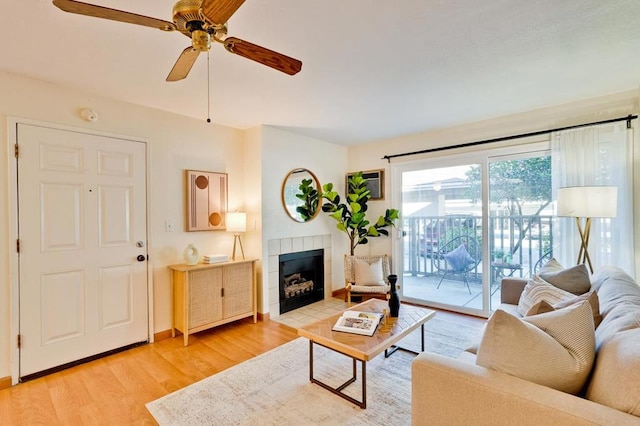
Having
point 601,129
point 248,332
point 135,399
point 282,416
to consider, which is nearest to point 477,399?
point 282,416

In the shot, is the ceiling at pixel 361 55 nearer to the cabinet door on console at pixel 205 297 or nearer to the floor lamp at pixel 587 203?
the floor lamp at pixel 587 203

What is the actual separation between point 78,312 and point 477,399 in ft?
10.3

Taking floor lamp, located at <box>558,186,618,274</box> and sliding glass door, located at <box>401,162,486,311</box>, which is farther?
sliding glass door, located at <box>401,162,486,311</box>

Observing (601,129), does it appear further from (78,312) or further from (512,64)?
(78,312)

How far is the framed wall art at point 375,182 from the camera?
15.1ft

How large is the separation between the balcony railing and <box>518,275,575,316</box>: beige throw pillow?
1.32 m

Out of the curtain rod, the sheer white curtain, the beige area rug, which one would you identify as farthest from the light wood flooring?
the sheer white curtain

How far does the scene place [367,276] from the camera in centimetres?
412

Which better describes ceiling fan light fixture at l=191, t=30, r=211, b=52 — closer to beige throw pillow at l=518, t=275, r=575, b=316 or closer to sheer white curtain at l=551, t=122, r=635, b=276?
beige throw pillow at l=518, t=275, r=575, b=316

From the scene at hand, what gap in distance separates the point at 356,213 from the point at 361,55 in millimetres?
2473

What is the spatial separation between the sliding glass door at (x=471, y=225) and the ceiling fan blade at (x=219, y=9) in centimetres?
342

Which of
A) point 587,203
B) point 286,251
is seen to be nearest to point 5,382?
point 286,251

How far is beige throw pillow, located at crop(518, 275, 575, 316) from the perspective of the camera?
77.0 inches

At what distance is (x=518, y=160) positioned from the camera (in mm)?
3490
